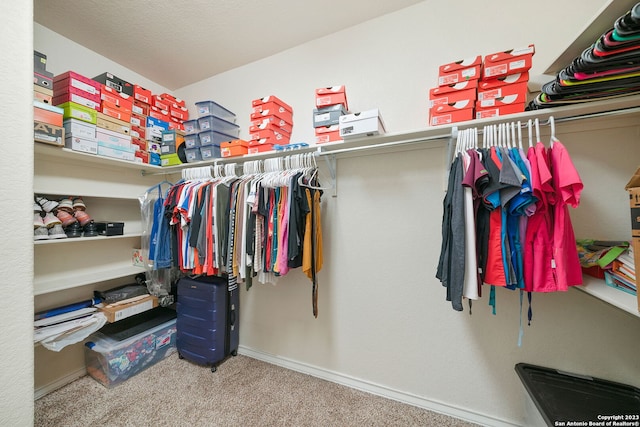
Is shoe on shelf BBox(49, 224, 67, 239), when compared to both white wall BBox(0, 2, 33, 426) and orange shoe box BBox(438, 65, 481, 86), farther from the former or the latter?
orange shoe box BBox(438, 65, 481, 86)

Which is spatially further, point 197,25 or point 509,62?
point 197,25

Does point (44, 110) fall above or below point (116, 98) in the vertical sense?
below

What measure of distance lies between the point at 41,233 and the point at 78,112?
896 mm

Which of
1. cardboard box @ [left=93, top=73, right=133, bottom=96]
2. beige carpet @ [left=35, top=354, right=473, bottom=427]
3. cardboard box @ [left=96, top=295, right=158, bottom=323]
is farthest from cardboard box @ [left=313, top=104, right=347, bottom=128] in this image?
cardboard box @ [left=96, top=295, right=158, bottom=323]

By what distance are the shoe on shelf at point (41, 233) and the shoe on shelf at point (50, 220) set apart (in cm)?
3

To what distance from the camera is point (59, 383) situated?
5.68ft

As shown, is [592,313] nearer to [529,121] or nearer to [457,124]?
[529,121]

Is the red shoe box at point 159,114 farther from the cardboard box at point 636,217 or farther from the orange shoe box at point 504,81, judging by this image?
the cardboard box at point 636,217

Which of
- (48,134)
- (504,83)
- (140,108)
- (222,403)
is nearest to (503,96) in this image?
(504,83)

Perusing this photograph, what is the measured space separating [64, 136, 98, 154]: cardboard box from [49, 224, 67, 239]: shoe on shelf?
573 mm

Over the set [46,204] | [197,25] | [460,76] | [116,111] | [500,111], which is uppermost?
[197,25]

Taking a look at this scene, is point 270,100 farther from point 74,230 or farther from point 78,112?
point 74,230

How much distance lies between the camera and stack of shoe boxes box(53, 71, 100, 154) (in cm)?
163

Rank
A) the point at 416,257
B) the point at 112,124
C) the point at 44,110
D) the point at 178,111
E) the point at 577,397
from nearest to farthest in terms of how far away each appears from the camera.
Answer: the point at 577,397 → the point at 44,110 → the point at 416,257 → the point at 112,124 → the point at 178,111
